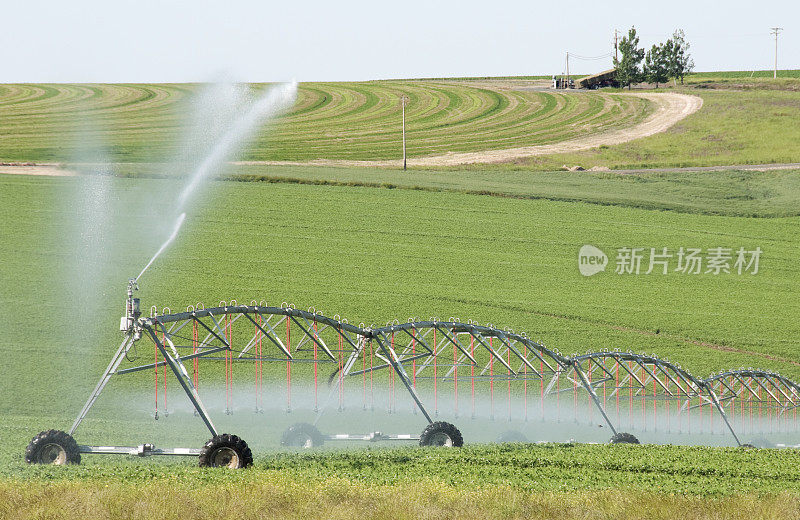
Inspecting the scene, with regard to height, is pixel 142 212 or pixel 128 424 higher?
pixel 142 212

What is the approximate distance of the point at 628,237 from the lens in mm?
56906

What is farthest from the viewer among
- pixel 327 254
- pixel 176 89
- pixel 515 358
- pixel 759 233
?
pixel 176 89

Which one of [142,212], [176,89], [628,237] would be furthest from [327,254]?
[176,89]

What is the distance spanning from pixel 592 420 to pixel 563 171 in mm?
46471

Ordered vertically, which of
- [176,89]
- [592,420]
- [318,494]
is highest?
[176,89]

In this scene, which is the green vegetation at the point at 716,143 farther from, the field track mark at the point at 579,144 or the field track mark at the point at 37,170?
the field track mark at the point at 37,170

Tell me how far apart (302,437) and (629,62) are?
105553 mm

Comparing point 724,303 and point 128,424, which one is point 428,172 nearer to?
point 724,303

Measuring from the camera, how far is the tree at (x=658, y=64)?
125500mm

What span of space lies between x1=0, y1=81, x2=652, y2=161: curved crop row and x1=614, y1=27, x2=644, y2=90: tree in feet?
34.3

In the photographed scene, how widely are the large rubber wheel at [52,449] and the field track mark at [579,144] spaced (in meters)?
57.2

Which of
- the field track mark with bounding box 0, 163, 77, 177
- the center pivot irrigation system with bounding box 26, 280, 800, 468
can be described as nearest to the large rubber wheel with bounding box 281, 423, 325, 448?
the center pivot irrigation system with bounding box 26, 280, 800, 468

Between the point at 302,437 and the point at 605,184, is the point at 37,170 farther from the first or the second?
the point at 302,437

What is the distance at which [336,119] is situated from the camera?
327 feet
